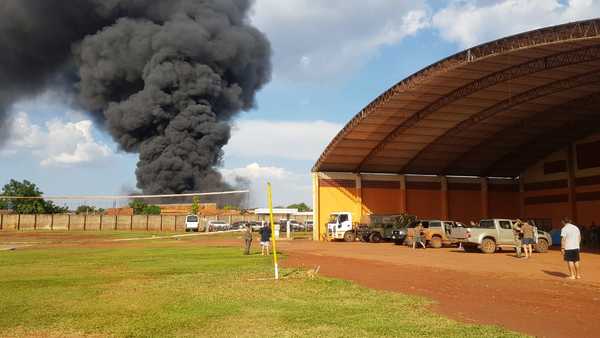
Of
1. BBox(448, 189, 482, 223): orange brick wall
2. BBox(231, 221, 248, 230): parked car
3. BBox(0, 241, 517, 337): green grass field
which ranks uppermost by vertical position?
BBox(448, 189, 482, 223): orange brick wall

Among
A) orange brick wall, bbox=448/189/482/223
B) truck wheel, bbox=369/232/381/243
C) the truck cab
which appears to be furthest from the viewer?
orange brick wall, bbox=448/189/482/223

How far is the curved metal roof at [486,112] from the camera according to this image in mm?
23888

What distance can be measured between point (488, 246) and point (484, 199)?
67.5 feet

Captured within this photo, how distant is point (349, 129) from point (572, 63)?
13.6 metres

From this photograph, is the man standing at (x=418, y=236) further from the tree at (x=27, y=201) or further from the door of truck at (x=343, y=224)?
the tree at (x=27, y=201)

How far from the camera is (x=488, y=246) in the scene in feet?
77.3

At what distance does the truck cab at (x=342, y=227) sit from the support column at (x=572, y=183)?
16.2 m

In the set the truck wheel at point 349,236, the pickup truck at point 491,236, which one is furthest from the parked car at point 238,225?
the pickup truck at point 491,236

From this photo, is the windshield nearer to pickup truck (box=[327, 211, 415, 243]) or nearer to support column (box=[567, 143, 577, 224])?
pickup truck (box=[327, 211, 415, 243])

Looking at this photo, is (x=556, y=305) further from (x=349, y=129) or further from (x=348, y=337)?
(x=349, y=129)

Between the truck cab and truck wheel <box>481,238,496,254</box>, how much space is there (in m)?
13.6

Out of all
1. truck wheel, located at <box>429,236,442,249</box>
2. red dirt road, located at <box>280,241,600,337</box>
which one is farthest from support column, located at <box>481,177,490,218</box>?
red dirt road, located at <box>280,241,600,337</box>

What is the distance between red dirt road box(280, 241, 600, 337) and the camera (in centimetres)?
811

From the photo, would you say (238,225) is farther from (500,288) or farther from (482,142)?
(500,288)
